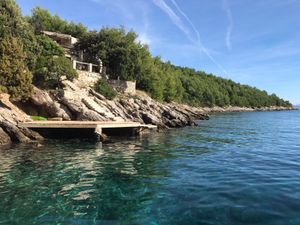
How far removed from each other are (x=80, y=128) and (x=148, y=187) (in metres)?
19.2

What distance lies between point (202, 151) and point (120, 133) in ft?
45.8

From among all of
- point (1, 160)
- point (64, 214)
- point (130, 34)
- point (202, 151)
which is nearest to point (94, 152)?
point (1, 160)

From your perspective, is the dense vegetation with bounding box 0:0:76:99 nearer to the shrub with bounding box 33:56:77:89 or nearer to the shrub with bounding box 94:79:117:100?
the shrub with bounding box 33:56:77:89

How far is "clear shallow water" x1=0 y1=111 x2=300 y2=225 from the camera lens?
1150cm

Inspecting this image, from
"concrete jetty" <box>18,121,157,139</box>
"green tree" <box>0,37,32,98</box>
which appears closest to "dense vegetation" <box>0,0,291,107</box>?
"green tree" <box>0,37,32,98</box>

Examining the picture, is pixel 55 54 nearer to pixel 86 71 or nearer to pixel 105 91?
pixel 86 71

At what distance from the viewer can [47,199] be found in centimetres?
1332

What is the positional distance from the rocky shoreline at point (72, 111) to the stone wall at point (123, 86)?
9623 mm

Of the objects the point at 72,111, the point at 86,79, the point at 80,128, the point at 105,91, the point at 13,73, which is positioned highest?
the point at 86,79

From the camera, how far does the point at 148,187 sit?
15328 mm

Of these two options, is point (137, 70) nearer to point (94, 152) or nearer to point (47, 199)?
point (94, 152)

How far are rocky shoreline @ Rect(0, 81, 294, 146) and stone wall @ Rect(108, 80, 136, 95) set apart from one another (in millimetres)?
9623

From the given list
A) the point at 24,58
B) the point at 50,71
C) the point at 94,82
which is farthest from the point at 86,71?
the point at 24,58

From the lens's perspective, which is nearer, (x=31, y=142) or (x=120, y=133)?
(x=31, y=142)
